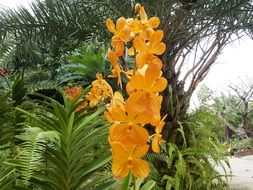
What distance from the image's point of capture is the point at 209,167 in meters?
3.12

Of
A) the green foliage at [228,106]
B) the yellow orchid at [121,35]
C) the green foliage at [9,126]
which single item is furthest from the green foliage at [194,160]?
the green foliage at [228,106]

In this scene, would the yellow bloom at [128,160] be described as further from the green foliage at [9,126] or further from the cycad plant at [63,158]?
the green foliage at [9,126]

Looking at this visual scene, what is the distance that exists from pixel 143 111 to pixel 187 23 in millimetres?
2761

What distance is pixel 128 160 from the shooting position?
0.79 metres

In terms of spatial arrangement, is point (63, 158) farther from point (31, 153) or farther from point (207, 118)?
point (207, 118)

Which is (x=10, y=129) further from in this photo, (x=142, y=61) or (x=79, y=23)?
(x=79, y=23)

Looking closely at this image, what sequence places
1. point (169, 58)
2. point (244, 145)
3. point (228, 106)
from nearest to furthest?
point (169, 58), point (244, 145), point (228, 106)

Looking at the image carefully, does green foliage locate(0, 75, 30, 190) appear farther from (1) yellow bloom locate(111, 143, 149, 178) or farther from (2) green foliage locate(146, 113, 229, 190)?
(2) green foliage locate(146, 113, 229, 190)

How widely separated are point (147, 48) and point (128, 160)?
24cm

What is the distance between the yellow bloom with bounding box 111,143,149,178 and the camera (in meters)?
0.79

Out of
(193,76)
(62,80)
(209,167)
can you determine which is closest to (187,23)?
(193,76)

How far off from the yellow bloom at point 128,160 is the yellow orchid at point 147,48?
18 cm

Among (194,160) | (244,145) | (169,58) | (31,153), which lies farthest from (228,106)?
(31,153)

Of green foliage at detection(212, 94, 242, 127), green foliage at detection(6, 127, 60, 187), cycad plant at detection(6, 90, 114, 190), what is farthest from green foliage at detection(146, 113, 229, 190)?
green foliage at detection(212, 94, 242, 127)
